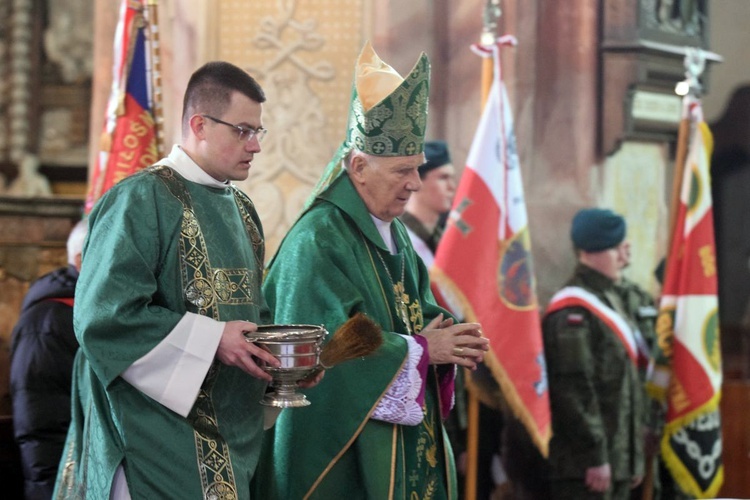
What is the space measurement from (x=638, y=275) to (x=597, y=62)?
4.54 ft

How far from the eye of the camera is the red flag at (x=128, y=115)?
4.56m

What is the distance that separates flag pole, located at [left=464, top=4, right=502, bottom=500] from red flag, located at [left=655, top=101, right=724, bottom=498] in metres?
1.27

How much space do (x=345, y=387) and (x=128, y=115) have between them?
6.34ft

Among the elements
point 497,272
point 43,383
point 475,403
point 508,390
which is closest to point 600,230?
point 497,272

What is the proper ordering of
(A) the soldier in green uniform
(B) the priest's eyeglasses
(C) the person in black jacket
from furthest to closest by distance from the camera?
(A) the soldier in green uniform < (C) the person in black jacket < (B) the priest's eyeglasses

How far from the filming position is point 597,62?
6.64 m

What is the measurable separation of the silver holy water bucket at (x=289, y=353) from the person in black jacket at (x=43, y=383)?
1620mm

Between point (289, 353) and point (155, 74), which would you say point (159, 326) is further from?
point (155, 74)

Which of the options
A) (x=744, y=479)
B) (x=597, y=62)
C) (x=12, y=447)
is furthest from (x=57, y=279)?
(x=744, y=479)

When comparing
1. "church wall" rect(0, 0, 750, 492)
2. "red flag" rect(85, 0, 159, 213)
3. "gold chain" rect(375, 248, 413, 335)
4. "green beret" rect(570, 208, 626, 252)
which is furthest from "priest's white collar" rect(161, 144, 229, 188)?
"green beret" rect(570, 208, 626, 252)

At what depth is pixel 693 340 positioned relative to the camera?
593cm

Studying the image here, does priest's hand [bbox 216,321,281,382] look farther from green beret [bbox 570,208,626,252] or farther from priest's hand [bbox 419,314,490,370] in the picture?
green beret [bbox 570,208,626,252]

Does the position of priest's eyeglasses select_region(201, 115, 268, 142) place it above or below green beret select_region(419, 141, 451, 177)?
below

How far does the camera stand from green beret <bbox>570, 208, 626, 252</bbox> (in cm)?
597
